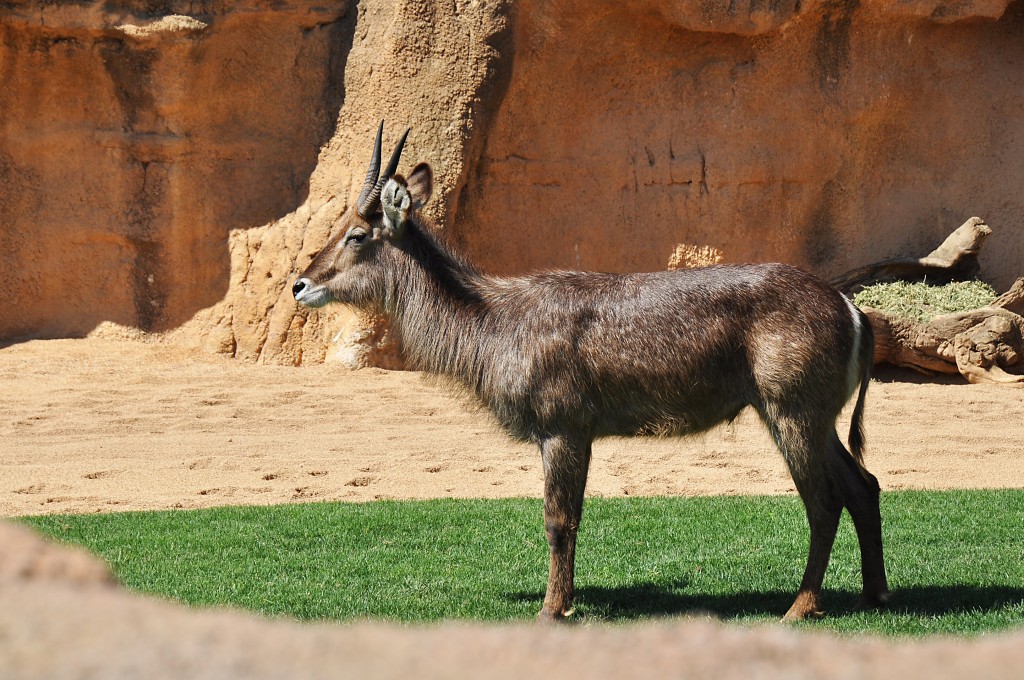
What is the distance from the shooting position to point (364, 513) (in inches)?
340

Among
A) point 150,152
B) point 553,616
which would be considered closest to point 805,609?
point 553,616

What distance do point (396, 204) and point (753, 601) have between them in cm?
291

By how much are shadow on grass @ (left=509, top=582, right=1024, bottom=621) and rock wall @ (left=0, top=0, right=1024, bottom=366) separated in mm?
8264

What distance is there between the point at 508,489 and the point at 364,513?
1830 millimetres

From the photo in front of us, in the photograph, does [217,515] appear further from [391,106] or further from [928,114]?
[928,114]

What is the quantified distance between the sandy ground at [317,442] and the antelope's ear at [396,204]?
2501mm

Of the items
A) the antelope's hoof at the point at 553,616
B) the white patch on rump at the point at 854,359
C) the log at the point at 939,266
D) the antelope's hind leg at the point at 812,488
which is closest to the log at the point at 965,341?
the log at the point at 939,266

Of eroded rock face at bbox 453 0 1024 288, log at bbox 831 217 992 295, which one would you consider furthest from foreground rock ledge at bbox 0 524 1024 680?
log at bbox 831 217 992 295

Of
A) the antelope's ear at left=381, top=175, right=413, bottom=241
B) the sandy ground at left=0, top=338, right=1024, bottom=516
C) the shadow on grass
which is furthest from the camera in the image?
the sandy ground at left=0, top=338, right=1024, bottom=516

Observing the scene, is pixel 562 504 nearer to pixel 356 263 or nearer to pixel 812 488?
pixel 812 488

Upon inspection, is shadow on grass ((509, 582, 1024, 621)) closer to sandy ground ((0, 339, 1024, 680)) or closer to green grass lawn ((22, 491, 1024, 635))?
green grass lawn ((22, 491, 1024, 635))

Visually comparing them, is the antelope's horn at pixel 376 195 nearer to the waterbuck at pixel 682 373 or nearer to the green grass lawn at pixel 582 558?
the waterbuck at pixel 682 373

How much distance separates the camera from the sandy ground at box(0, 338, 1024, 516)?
396 inches

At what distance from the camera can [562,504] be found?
614 cm
